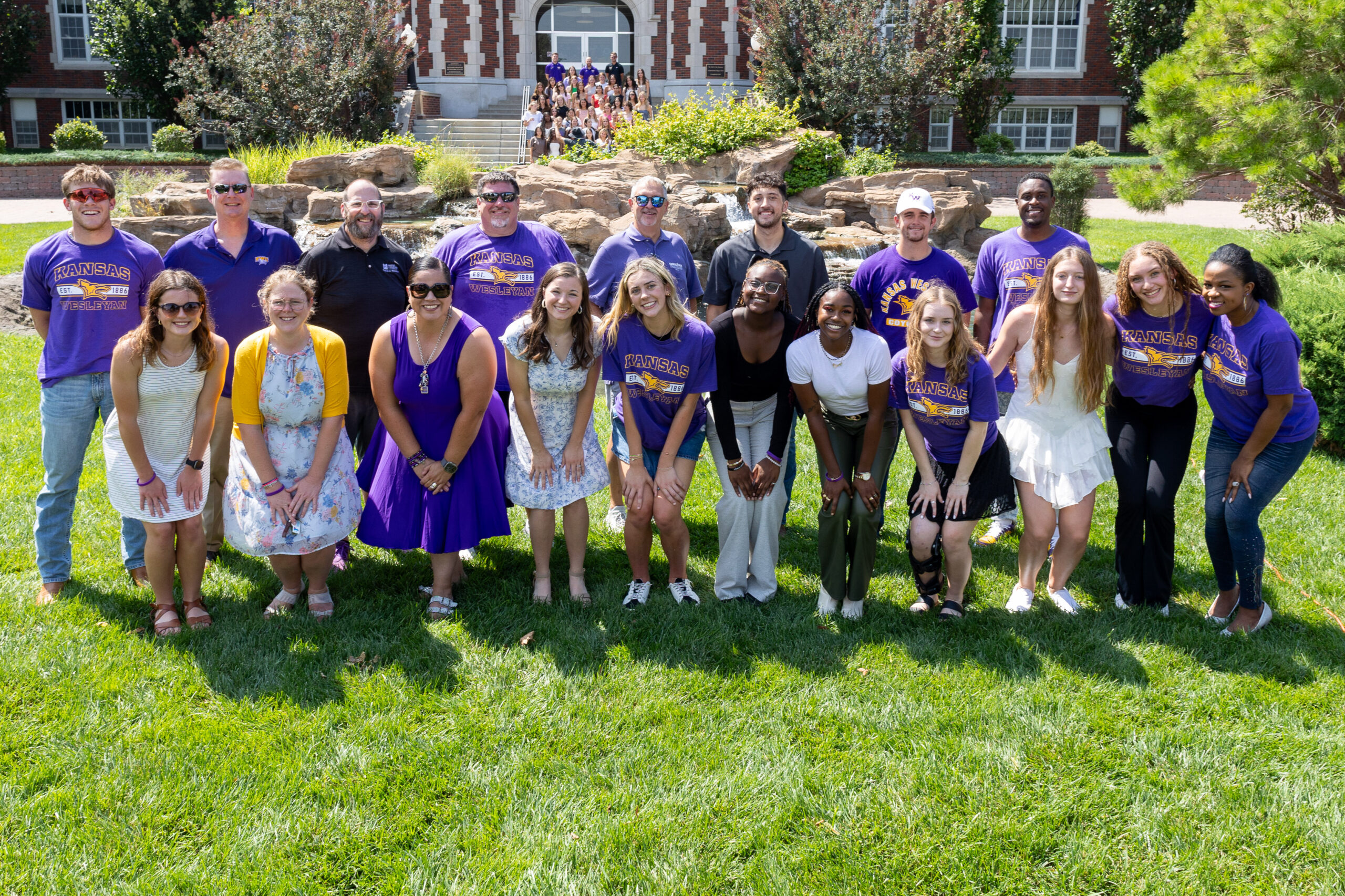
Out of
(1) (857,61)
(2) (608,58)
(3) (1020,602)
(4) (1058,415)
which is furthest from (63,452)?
(2) (608,58)

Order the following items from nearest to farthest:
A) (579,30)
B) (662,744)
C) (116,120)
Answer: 1. (662,744)
2. (579,30)
3. (116,120)

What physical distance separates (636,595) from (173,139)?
81.7ft

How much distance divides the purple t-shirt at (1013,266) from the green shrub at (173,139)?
24.3m

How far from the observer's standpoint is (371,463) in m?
5.21

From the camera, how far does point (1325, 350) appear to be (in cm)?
736

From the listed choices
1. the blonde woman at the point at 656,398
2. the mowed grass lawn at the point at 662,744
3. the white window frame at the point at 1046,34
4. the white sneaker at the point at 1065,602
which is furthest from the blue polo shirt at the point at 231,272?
the white window frame at the point at 1046,34

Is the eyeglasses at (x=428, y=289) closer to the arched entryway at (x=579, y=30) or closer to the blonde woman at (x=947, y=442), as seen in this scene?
the blonde woman at (x=947, y=442)

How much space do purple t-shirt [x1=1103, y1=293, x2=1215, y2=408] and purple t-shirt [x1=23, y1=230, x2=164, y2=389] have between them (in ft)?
16.6

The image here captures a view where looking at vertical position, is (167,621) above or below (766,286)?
below

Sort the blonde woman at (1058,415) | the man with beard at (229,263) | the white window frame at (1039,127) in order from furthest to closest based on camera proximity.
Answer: the white window frame at (1039,127) → the man with beard at (229,263) → the blonde woman at (1058,415)

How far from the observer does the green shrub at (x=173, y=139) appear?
24734mm

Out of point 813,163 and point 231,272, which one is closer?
point 231,272

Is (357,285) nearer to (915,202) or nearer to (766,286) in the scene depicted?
(766,286)

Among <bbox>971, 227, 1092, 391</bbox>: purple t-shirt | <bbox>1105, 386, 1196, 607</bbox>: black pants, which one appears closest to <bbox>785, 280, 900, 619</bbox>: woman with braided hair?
<bbox>971, 227, 1092, 391</bbox>: purple t-shirt
